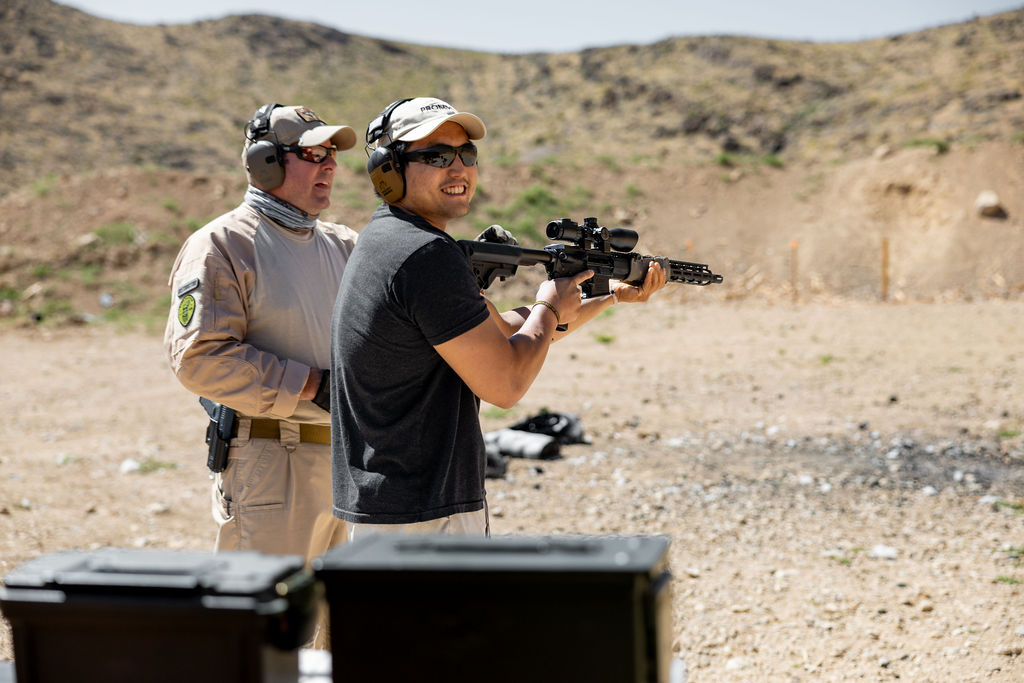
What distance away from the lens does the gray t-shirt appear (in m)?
2.24

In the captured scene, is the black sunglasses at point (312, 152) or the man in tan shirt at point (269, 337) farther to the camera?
the black sunglasses at point (312, 152)

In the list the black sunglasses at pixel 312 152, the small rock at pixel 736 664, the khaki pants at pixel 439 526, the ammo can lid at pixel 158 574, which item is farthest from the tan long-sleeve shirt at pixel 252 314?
the small rock at pixel 736 664

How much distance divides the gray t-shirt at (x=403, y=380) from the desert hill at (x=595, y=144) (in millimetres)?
15542

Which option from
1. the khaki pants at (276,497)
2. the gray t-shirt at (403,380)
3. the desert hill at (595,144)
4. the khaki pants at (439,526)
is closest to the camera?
the gray t-shirt at (403,380)

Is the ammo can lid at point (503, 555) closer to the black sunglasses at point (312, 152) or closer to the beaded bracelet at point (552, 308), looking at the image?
the beaded bracelet at point (552, 308)

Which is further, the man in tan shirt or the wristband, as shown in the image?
the man in tan shirt

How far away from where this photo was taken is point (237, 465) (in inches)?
121

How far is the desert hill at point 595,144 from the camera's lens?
2011 cm

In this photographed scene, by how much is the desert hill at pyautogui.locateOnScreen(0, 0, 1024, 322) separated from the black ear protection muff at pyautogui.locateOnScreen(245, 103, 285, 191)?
1455 cm

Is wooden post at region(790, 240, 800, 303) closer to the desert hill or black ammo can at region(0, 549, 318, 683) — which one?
the desert hill

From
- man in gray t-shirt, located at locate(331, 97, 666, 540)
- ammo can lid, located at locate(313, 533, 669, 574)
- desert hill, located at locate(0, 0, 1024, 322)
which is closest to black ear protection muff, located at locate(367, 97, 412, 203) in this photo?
man in gray t-shirt, located at locate(331, 97, 666, 540)

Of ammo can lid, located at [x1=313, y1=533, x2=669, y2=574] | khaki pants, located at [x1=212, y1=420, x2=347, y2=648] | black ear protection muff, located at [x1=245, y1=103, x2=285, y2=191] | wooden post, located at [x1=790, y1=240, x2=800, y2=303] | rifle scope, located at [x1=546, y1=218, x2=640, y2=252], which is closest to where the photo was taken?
ammo can lid, located at [x1=313, y1=533, x2=669, y2=574]

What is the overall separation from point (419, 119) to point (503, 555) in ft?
4.68

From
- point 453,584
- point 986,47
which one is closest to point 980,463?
point 453,584
